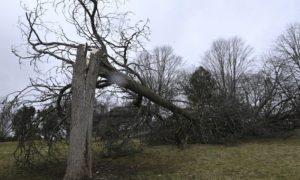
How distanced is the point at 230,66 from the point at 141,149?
34.2 m

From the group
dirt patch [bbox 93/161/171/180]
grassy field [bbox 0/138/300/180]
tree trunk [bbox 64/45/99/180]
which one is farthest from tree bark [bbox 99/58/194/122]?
dirt patch [bbox 93/161/171/180]

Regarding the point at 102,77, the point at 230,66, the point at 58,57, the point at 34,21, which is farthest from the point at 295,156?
the point at 230,66

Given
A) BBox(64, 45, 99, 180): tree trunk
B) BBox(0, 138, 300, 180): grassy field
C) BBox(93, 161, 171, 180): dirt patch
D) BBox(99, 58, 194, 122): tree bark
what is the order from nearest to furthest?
1. BBox(64, 45, 99, 180): tree trunk
2. BBox(0, 138, 300, 180): grassy field
3. BBox(93, 161, 171, 180): dirt patch
4. BBox(99, 58, 194, 122): tree bark

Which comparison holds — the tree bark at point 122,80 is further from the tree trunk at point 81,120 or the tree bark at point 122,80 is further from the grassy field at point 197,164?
the grassy field at point 197,164

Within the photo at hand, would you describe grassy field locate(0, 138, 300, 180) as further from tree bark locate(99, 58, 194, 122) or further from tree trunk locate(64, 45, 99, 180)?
tree bark locate(99, 58, 194, 122)

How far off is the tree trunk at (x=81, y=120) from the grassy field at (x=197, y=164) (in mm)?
751

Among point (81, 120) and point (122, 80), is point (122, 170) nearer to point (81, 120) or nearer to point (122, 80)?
point (81, 120)

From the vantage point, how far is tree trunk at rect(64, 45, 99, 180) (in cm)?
847

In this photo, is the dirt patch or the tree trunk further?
the dirt patch

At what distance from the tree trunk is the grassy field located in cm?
75

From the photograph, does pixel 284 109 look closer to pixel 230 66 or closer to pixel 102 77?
pixel 102 77

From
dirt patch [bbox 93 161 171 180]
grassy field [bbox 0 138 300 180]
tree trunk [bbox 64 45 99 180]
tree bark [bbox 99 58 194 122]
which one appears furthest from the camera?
tree bark [bbox 99 58 194 122]

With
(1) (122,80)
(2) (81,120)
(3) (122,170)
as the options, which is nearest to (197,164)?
(3) (122,170)

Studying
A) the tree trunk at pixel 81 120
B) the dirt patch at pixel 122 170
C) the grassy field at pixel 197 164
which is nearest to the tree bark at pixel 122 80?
the tree trunk at pixel 81 120
